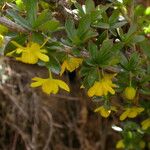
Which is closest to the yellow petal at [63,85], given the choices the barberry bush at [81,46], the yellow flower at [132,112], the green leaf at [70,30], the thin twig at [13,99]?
the barberry bush at [81,46]

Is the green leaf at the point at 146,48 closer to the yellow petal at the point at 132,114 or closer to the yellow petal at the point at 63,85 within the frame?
the yellow petal at the point at 132,114

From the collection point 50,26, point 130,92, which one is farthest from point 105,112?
Result: point 50,26

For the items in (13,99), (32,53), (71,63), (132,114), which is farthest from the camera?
(13,99)

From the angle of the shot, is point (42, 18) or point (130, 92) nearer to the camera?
point (42, 18)

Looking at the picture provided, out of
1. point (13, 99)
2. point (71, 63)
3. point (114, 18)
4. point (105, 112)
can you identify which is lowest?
point (13, 99)

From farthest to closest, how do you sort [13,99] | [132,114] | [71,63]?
[13,99] < [132,114] < [71,63]

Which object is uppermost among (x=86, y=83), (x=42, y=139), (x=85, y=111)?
(x=86, y=83)

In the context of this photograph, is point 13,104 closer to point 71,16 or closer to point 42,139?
point 42,139

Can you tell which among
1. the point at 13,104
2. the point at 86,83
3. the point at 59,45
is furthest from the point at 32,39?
the point at 13,104

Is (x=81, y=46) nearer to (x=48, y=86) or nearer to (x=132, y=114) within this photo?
(x=48, y=86)
